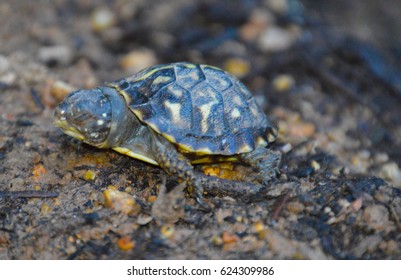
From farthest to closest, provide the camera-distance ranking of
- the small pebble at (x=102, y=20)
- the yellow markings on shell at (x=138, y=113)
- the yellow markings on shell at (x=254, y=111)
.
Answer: the small pebble at (x=102, y=20) → the yellow markings on shell at (x=254, y=111) → the yellow markings on shell at (x=138, y=113)

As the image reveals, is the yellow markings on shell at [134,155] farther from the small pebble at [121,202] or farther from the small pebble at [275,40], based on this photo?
the small pebble at [275,40]

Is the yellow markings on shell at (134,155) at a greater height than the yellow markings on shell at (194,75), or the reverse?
the yellow markings on shell at (194,75)

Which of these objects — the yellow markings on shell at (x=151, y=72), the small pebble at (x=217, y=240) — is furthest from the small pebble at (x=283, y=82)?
the small pebble at (x=217, y=240)

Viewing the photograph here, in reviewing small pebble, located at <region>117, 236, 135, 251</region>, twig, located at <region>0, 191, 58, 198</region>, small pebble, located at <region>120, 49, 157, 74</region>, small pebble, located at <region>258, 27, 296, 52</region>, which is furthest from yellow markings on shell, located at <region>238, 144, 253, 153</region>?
small pebble, located at <region>258, 27, 296, 52</region>

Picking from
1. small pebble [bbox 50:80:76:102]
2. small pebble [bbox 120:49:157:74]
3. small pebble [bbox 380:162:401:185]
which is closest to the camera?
small pebble [bbox 380:162:401:185]

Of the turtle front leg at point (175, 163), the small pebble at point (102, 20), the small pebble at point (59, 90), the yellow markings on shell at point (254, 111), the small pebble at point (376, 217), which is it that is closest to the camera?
the small pebble at point (376, 217)

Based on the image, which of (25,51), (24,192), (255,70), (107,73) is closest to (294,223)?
(24,192)

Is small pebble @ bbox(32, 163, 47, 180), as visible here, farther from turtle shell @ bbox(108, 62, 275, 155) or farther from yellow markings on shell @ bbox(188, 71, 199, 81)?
yellow markings on shell @ bbox(188, 71, 199, 81)
